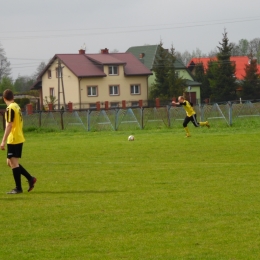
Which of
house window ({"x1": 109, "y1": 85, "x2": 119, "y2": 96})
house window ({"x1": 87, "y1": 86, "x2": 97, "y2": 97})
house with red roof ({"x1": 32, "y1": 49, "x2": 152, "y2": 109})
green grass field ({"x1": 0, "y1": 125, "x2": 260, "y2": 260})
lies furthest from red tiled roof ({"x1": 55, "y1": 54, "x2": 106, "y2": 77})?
green grass field ({"x1": 0, "y1": 125, "x2": 260, "y2": 260})

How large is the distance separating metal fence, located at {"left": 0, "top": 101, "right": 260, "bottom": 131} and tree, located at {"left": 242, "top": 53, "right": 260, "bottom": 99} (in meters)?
44.4

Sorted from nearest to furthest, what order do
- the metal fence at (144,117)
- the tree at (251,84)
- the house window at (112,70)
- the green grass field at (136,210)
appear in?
the green grass field at (136,210) → the metal fence at (144,117) → the tree at (251,84) → the house window at (112,70)

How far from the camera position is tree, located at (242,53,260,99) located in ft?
275

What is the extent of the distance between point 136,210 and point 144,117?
2924cm

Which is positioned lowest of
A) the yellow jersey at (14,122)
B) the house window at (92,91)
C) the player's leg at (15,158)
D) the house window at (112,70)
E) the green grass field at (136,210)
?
the green grass field at (136,210)

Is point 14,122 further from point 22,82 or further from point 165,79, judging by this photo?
point 22,82

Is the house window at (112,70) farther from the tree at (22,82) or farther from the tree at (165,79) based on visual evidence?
the tree at (22,82)

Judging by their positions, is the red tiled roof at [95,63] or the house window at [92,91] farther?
the house window at [92,91]

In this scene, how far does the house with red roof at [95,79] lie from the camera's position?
82375 millimetres

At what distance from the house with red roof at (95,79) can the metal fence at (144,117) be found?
3861 centimetres

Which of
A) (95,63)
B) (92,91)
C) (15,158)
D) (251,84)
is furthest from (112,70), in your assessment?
(15,158)

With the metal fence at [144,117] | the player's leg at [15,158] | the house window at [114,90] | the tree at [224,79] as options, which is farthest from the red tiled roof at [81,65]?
the player's leg at [15,158]

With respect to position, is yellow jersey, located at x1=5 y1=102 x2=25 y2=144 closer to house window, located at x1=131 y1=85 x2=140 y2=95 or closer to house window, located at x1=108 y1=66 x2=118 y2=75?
house window, located at x1=108 y1=66 x2=118 y2=75

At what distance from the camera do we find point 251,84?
277 ft
